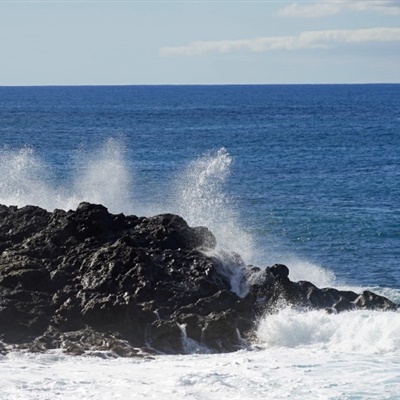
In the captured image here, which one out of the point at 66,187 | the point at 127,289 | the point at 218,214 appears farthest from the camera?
the point at 66,187

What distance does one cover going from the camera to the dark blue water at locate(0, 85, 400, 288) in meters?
44.3

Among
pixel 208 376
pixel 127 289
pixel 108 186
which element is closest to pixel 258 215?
pixel 108 186

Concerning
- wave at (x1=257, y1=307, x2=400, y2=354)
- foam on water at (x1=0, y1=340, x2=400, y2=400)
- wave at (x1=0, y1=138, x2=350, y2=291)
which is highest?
wave at (x1=0, y1=138, x2=350, y2=291)

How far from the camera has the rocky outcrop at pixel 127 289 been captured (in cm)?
2831

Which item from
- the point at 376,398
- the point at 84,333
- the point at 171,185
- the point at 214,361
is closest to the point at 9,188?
the point at 171,185

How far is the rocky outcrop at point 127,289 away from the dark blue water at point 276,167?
7.09 m

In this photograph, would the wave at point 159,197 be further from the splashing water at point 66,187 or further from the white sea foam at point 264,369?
the white sea foam at point 264,369

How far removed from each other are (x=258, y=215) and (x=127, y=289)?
21.3m

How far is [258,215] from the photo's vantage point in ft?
165

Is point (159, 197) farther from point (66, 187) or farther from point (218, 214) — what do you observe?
point (66, 187)

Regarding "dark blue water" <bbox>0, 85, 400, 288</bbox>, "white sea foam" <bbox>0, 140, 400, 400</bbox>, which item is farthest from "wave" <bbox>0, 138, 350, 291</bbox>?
"white sea foam" <bbox>0, 140, 400, 400</bbox>

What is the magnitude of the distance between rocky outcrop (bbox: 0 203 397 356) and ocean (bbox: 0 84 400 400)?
3.25 ft

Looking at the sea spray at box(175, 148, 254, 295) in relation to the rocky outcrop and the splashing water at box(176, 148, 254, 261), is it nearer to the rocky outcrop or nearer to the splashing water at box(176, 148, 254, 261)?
the splashing water at box(176, 148, 254, 261)

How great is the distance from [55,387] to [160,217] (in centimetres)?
1102
